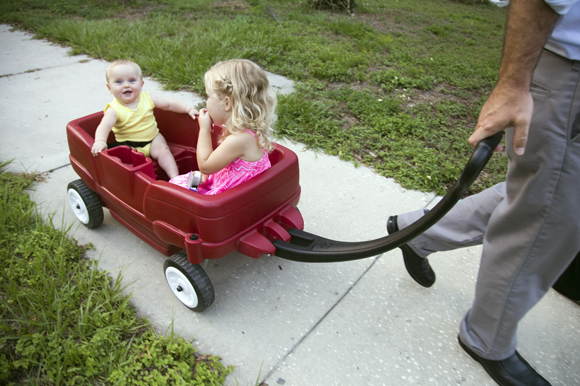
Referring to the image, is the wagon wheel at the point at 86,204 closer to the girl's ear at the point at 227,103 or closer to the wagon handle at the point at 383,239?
the girl's ear at the point at 227,103

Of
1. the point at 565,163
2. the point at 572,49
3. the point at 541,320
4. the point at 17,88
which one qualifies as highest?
the point at 572,49

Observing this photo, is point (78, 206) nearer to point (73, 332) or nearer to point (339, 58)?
point (73, 332)

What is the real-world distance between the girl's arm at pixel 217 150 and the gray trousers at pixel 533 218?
0.97 m

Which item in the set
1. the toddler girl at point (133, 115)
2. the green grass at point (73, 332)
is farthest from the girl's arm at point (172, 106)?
the green grass at point (73, 332)

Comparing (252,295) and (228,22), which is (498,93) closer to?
(252,295)

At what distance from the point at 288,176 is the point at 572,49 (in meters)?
1.08

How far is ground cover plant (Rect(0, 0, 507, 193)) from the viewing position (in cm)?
301

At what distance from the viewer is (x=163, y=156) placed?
7.55 ft

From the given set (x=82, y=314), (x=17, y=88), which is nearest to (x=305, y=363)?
(x=82, y=314)

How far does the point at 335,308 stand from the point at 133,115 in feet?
4.85

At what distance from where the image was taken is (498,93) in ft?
3.77

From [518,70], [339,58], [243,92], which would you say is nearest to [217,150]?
[243,92]

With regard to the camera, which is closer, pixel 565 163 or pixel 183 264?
pixel 565 163

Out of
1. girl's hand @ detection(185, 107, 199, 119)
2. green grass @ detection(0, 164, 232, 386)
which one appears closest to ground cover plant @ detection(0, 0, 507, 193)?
girl's hand @ detection(185, 107, 199, 119)
